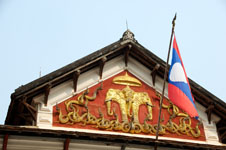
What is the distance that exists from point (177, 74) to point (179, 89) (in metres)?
0.57

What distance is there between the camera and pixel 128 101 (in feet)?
52.3

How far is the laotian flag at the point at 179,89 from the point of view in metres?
14.1

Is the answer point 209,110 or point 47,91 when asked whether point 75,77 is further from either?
point 209,110

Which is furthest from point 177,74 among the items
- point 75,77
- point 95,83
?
point 75,77

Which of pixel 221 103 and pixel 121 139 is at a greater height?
pixel 221 103

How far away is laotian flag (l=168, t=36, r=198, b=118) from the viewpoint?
1411cm

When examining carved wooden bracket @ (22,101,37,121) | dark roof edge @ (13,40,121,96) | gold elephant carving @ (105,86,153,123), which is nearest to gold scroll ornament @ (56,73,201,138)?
gold elephant carving @ (105,86,153,123)

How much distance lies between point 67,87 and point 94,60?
4.71ft

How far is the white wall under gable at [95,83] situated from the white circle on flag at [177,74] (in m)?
2.18

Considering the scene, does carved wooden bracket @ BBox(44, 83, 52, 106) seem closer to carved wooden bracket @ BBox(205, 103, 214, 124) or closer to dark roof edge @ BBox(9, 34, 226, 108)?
dark roof edge @ BBox(9, 34, 226, 108)

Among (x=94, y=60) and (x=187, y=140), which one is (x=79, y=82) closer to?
(x=94, y=60)

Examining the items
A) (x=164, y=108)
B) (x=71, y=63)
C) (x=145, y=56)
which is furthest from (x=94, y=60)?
(x=164, y=108)

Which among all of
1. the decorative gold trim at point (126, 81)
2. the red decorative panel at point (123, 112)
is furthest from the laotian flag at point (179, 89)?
the decorative gold trim at point (126, 81)

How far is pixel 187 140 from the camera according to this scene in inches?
617
